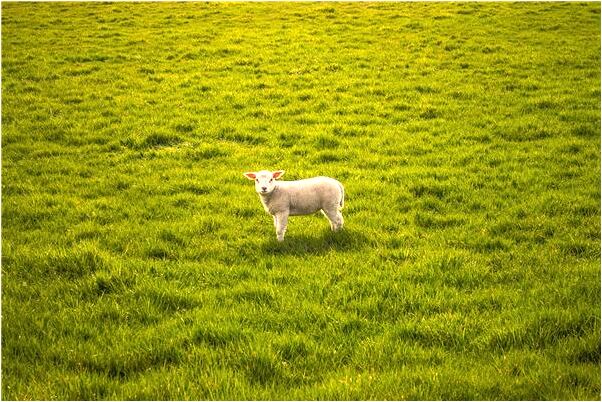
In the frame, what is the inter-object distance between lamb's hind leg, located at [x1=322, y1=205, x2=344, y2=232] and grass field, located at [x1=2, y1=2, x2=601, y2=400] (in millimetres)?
206

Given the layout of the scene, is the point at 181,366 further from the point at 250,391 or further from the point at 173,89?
the point at 173,89

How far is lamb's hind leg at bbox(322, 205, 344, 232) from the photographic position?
806 centimetres

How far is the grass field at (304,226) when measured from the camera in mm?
5035

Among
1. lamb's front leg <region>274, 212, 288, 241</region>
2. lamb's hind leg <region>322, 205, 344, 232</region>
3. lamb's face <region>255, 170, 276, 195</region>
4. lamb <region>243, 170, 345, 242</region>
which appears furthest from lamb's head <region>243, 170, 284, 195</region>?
lamb's hind leg <region>322, 205, 344, 232</region>

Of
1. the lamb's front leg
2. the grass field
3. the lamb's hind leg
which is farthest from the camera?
the lamb's hind leg

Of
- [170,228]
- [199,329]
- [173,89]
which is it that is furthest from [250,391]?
[173,89]

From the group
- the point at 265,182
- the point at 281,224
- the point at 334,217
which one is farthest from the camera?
the point at 334,217

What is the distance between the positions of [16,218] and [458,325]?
7451 mm

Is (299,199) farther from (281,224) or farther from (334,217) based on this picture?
(334,217)

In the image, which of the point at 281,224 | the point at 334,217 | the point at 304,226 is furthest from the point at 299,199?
the point at 304,226

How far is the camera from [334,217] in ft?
26.6

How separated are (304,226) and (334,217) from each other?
2.21 ft

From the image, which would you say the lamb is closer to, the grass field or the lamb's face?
the lamb's face

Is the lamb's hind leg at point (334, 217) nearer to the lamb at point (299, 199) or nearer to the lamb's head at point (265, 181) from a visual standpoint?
the lamb at point (299, 199)
